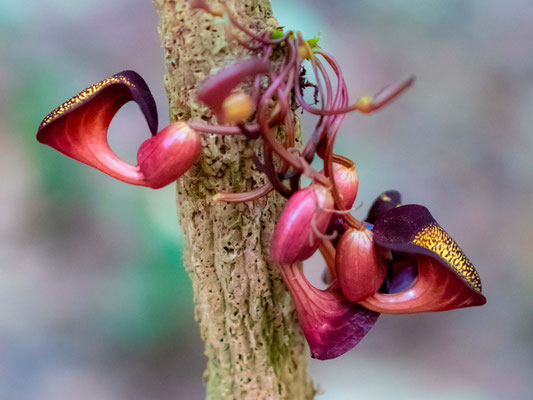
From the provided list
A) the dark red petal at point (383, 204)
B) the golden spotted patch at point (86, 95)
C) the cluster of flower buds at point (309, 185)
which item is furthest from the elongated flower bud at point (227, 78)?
the dark red petal at point (383, 204)

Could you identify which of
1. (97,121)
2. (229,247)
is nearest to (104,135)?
(97,121)

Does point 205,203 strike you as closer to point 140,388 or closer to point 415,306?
point 415,306

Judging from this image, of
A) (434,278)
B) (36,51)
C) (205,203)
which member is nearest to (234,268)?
(205,203)

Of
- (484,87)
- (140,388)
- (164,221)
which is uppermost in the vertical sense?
(484,87)

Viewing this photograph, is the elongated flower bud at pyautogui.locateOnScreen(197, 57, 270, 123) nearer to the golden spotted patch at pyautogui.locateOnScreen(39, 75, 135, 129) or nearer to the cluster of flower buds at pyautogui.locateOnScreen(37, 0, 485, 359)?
the cluster of flower buds at pyautogui.locateOnScreen(37, 0, 485, 359)

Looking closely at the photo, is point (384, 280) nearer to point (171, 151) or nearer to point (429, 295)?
point (429, 295)

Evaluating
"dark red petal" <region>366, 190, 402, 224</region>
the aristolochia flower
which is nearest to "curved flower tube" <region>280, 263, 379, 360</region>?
the aristolochia flower
